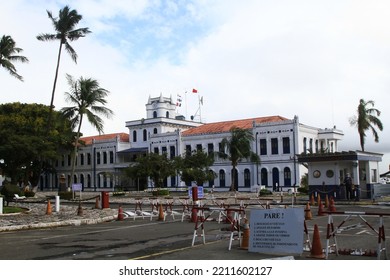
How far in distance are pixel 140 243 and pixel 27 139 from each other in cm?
3828

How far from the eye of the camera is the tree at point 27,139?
153 ft

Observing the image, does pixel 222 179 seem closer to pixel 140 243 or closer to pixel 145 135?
pixel 145 135

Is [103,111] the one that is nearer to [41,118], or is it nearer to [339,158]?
[41,118]

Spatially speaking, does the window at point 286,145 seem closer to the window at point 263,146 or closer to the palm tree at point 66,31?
the window at point 263,146

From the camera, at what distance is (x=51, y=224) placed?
16656 mm

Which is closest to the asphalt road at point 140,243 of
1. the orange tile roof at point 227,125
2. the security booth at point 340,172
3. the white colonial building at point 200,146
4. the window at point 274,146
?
the security booth at point 340,172

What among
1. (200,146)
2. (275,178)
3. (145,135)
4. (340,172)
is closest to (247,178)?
(275,178)

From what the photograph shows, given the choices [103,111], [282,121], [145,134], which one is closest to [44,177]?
[145,134]

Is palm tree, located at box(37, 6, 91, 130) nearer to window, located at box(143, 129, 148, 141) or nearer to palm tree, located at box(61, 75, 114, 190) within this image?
palm tree, located at box(61, 75, 114, 190)

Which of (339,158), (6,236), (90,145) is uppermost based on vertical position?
(90,145)

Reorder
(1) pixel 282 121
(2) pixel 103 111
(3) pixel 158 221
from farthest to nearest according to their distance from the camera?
1. (1) pixel 282 121
2. (2) pixel 103 111
3. (3) pixel 158 221

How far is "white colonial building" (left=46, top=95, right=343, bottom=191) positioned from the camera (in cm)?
5112

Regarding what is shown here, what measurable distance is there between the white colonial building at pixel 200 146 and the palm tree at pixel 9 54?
26.7 metres
